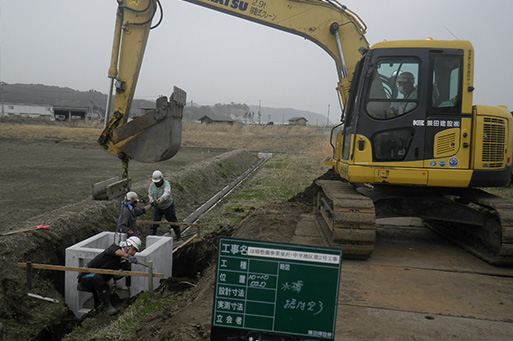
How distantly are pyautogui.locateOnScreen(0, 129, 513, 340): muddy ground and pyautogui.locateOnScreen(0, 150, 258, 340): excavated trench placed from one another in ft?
0.05

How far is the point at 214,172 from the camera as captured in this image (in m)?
17.5

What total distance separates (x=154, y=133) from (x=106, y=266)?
2.23 m

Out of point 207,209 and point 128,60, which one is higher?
point 128,60

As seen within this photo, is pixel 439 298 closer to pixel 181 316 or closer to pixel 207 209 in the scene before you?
pixel 181 316

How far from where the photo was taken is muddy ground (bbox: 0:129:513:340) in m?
3.85

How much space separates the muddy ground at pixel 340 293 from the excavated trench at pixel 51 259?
2 cm

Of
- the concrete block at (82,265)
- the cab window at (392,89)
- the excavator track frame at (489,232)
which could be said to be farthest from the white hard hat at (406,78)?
the concrete block at (82,265)

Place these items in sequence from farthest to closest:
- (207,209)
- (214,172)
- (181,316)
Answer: (214,172) < (207,209) < (181,316)

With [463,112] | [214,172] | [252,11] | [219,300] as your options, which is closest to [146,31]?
[252,11]

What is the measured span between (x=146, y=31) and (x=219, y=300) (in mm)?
6277

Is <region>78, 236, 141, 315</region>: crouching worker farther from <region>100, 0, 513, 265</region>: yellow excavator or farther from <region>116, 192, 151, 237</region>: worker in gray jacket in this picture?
<region>100, 0, 513, 265</region>: yellow excavator

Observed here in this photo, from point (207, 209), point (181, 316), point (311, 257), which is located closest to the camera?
point (311, 257)

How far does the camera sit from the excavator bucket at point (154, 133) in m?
6.93

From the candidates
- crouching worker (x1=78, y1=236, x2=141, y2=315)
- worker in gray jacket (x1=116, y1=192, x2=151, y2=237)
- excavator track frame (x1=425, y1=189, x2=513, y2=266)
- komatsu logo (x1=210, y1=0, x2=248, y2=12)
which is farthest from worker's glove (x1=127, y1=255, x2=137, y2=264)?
excavator track frame (x1=425, y1=189, x2=513, y2=266)
